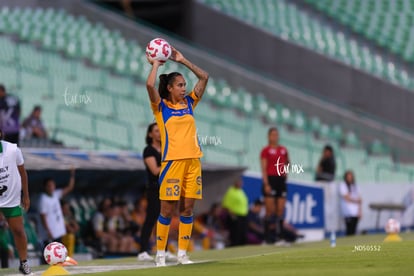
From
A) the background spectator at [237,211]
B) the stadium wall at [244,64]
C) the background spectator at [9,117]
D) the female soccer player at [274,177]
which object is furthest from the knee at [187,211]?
the stadium wall at [244,64]

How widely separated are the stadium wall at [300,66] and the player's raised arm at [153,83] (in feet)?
73.2

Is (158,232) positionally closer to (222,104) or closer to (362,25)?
(222,104)

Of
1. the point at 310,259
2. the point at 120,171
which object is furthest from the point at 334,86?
the point at 310,259

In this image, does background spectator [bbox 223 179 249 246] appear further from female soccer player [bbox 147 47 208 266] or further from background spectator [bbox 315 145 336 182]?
female soccer player [bbox 147 47 208 266]

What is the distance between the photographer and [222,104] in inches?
1244

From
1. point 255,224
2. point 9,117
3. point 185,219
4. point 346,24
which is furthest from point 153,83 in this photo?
point 346,24

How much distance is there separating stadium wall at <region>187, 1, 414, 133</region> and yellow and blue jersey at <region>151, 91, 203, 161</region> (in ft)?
72.5

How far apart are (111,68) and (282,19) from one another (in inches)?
317

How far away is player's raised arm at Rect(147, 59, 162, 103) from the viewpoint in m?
13.1

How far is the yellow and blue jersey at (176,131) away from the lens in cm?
1342

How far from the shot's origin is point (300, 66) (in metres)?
36.1

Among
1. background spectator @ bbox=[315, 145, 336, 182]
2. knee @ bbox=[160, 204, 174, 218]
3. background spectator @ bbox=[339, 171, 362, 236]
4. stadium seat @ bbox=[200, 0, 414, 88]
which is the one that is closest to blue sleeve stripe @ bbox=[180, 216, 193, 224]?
knee @ bbox=[160, 204, 174, 218]

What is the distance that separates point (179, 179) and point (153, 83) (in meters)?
1.09

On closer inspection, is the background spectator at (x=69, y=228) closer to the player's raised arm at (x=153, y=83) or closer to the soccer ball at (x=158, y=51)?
the player's raised arm at (x=153, y=83)
